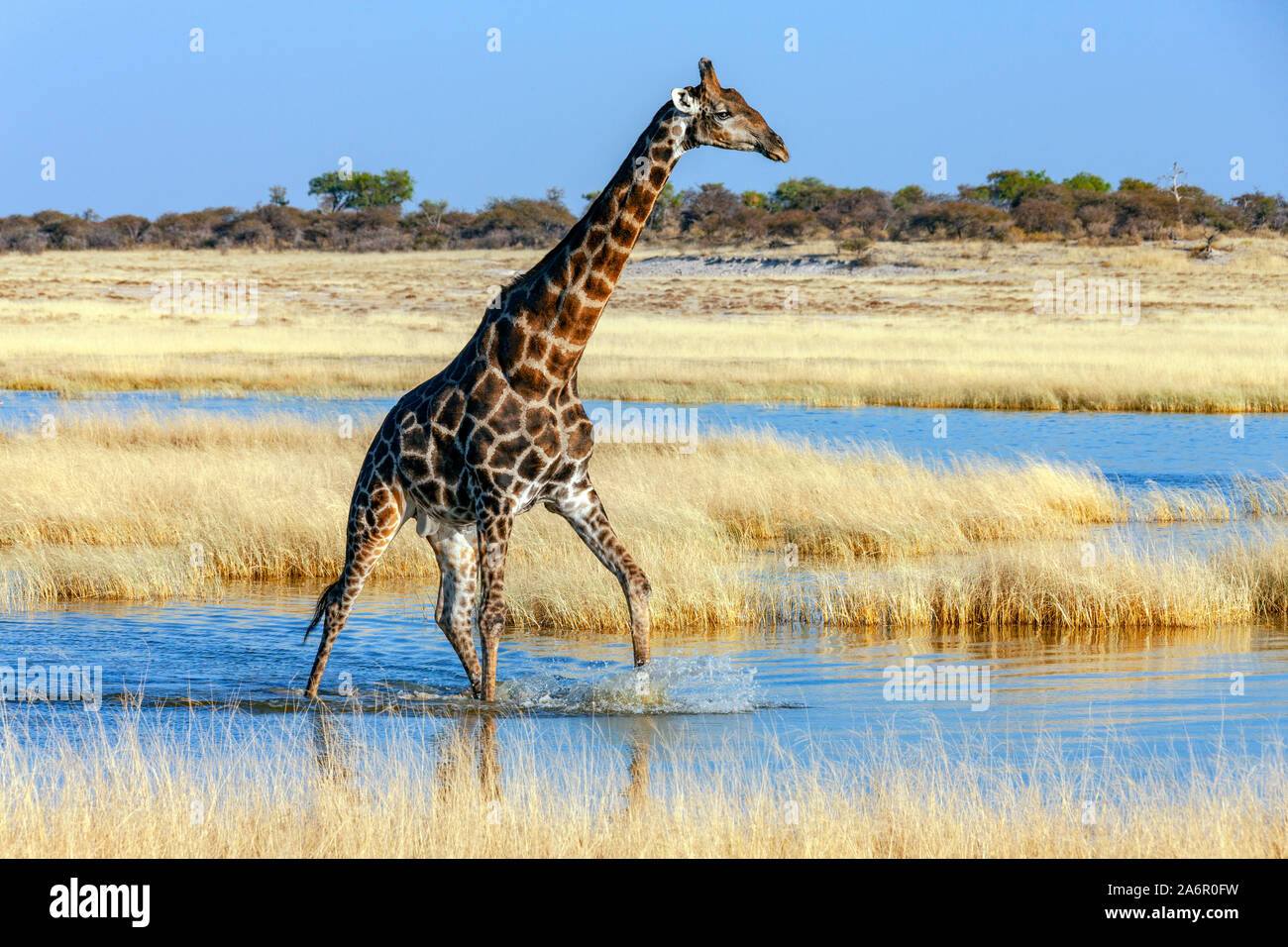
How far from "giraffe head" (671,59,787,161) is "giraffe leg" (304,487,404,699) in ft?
8.81

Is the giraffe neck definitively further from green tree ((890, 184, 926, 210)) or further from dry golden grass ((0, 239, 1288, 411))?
green tree ((890, 184, 926, 210))

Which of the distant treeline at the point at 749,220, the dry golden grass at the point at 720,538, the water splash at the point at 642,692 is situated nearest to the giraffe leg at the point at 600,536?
the water splash at the point at 642,692

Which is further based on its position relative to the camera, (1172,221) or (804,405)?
(1172,221)

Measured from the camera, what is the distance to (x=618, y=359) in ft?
105

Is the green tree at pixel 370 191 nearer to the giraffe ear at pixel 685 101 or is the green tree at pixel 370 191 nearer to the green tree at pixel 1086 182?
the green tree at pixel 1086 182

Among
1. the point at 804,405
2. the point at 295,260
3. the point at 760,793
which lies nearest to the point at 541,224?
the point at 295,260

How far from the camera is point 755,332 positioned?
1538 inches

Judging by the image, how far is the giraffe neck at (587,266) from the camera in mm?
7578

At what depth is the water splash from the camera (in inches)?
324

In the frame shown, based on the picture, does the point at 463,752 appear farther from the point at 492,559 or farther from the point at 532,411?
the point at 532,411

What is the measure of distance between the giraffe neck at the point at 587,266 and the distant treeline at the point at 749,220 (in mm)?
48190

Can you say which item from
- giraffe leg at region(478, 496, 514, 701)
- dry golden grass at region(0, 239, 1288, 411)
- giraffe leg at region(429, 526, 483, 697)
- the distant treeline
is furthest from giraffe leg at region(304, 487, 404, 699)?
the distant treeline
